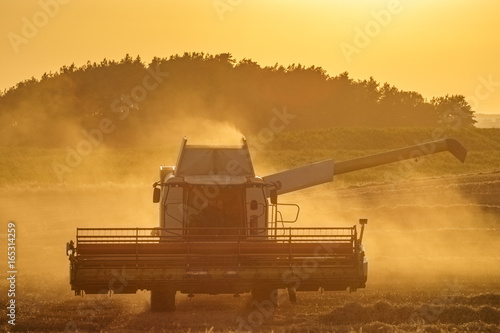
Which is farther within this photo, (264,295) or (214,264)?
(264,295)

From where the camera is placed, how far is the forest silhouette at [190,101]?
9469 centimetres

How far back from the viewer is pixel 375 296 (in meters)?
24.0

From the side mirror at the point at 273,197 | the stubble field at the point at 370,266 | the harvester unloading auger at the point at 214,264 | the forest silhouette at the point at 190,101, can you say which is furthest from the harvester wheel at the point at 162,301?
the forest silhouette at the point at 190,101

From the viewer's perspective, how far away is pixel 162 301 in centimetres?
2167

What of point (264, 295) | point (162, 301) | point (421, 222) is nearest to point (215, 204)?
point (264, 295)

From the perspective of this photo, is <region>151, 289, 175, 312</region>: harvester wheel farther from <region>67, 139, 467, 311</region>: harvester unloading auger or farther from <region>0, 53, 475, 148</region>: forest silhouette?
<region>0, 53, 475, 148</region>: forest silhouette

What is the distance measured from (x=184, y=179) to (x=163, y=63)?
86.1 meters

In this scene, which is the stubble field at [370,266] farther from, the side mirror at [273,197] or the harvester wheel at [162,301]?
the side mirror at [273,197]

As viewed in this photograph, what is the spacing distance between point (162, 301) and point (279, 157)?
58.5m

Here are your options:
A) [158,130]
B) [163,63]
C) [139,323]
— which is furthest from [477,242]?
[163,63]

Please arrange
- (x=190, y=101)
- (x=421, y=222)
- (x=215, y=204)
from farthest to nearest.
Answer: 1. (x=190, y=101)
2. (x=421, y=222)
3. (x=215, y=204)

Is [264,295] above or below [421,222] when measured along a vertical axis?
below

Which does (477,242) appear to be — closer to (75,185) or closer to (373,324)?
(373,324)

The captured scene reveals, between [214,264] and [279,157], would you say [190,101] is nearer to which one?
[279,157]
